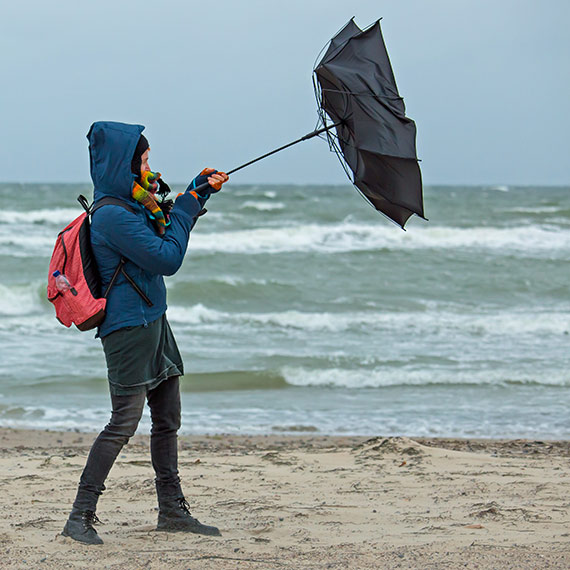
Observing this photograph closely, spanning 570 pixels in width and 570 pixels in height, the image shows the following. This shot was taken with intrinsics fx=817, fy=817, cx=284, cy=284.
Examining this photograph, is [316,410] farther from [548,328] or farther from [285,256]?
[285,256]

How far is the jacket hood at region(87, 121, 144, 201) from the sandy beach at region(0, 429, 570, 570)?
138 centimetres

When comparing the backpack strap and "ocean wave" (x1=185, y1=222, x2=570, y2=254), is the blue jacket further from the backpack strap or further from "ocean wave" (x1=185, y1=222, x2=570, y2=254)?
"ocean wave" (x1=185, y1=222, x2=570, y2=254)

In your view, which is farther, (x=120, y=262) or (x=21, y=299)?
(x=21, y=299)

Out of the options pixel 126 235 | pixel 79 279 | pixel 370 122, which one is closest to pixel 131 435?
pixel 79 279

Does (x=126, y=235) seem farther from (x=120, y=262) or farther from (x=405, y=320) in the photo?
(x=405, y=320)

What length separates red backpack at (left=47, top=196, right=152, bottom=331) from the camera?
3023 mm

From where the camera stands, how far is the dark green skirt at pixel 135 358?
122 inches

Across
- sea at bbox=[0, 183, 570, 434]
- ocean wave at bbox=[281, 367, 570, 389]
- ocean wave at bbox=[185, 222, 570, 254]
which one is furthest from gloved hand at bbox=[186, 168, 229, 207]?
ocean wave at bbox=[185, 222, 570, 254]

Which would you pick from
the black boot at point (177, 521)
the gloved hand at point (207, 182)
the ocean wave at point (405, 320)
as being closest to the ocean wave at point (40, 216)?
the ocean wave at point (405, 320)

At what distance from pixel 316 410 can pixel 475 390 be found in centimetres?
180

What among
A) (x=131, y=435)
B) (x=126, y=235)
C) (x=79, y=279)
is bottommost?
(x=131, y=435)

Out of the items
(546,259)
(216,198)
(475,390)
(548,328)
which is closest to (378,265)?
(546,259)

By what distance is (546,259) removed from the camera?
21.4 metres

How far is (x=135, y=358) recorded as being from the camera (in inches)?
123
